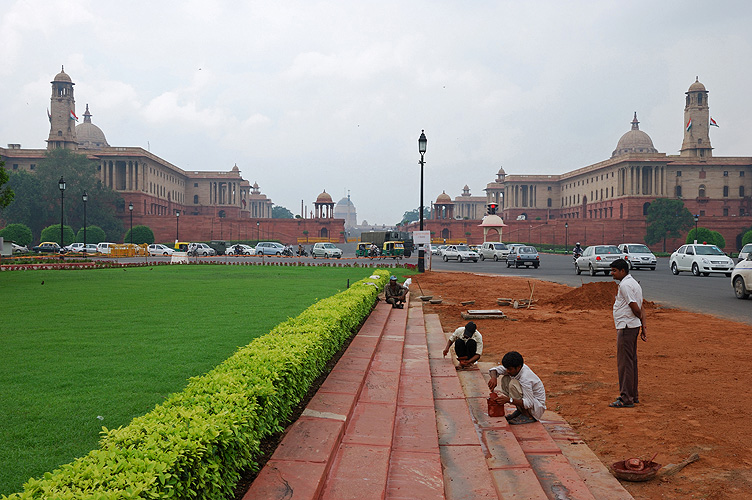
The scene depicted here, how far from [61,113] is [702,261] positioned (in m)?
78.4

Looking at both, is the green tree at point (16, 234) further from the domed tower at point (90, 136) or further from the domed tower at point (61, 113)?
the domed tower at point (90, 136)

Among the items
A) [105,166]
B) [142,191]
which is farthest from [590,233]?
[105,166]

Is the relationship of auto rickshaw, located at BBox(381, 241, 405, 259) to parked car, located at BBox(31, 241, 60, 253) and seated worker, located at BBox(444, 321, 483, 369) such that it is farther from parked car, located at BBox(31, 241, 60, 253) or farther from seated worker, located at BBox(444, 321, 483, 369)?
seated worker, located at BBox(444, 321, 483, 369)

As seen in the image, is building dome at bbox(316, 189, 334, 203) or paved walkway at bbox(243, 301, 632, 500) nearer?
paved walkway at bbox(243, 301, 632, 500)

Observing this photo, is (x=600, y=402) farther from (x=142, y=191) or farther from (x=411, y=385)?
(x=142, y=191)

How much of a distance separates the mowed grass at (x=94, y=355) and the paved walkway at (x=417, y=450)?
4.16 ft

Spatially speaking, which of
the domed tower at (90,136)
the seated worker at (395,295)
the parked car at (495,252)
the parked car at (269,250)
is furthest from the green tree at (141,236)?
the seated worker at (395,295)

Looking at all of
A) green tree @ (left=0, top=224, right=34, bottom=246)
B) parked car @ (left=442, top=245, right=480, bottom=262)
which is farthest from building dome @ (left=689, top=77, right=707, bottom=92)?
green tree @ (left=0, top=224, right=34, bottom=246)

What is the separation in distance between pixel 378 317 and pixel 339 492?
7.06 metres

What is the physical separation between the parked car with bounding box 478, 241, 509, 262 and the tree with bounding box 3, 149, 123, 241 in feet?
140

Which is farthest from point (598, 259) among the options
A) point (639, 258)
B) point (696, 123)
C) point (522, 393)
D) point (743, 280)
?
point (696, 123)

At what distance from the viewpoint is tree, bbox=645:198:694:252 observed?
6756 centimetres

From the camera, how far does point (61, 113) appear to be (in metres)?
76.6

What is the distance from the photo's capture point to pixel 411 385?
6102 millimetres
